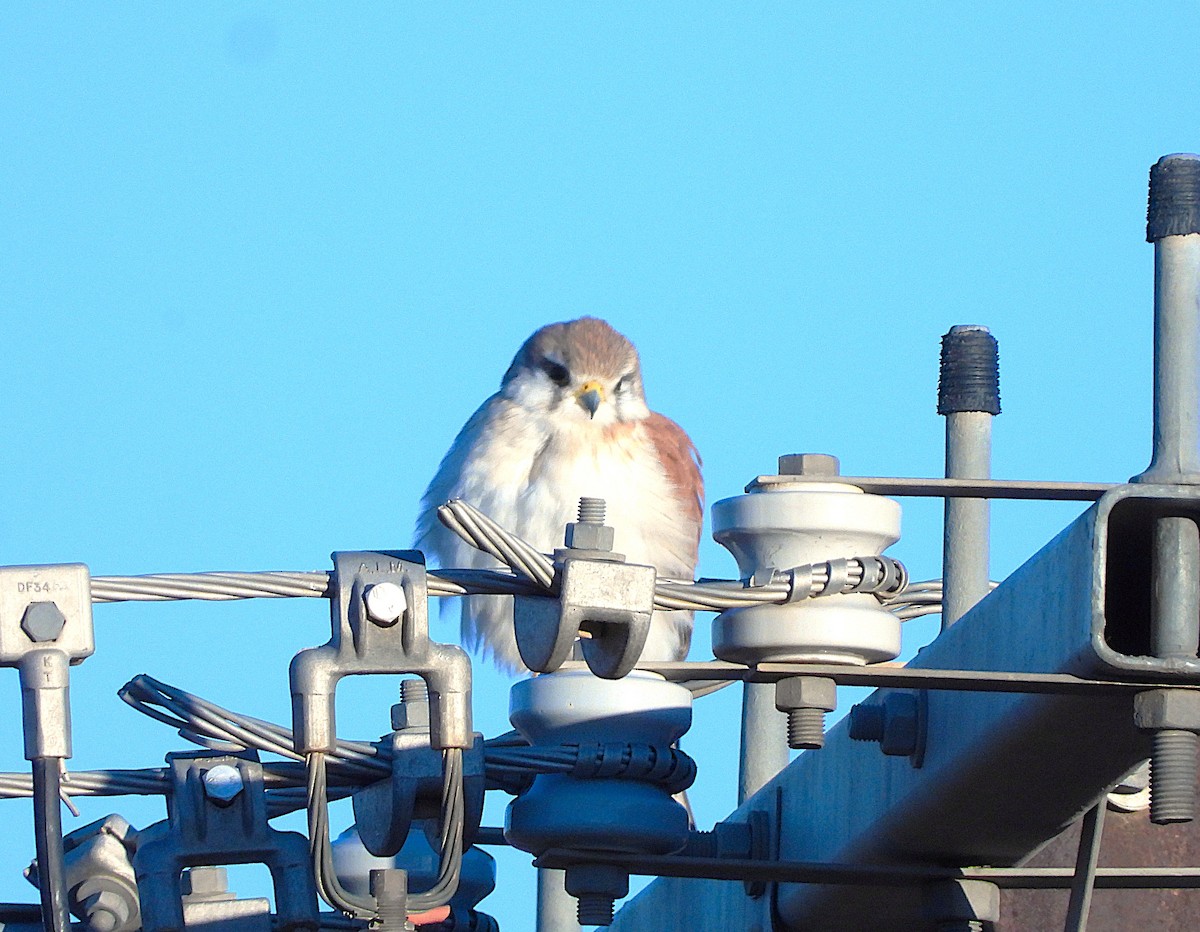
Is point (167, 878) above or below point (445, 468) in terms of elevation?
below

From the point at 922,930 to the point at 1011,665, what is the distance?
163 cm

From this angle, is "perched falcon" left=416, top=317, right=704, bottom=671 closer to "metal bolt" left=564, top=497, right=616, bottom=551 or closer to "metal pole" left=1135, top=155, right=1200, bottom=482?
"metal bolt" left=564, top=497, right=616, bottom=551

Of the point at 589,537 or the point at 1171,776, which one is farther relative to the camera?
the point at 589,537

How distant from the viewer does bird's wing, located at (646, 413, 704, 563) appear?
11.4 meters

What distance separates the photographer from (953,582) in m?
5.40

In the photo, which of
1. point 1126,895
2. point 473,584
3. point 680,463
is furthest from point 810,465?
point 680,463

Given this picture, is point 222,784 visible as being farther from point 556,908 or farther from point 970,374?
point 556,908

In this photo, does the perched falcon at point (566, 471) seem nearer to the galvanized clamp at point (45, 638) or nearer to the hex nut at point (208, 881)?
the hex nut at point (208, 881)

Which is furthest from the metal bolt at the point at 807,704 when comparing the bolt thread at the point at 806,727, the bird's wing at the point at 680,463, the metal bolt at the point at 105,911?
the bird's wing at the point at 680,463

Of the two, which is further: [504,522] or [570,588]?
[504,522]

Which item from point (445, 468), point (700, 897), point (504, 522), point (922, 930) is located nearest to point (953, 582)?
point (922, 930)

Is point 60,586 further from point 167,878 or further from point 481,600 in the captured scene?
point 481,600

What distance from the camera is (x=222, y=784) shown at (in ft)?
12.7

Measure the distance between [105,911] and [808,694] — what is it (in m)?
1.26
